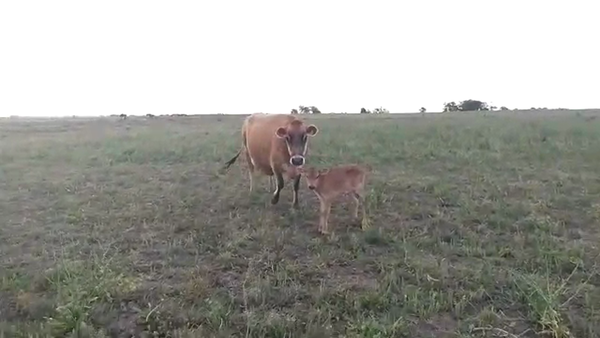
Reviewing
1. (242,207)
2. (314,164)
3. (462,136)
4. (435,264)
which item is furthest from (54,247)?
(462,136)

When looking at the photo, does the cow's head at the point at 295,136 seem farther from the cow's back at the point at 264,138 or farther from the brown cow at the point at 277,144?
the cow's back at the point at 264,138

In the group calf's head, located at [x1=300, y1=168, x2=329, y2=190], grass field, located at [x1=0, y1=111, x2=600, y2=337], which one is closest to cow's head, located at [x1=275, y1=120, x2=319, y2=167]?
calf's head, located at [x1=300, y1=168, x2=329, y2=190]

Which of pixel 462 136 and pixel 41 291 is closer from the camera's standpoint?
pixel 41 291

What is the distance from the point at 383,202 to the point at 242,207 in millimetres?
2066

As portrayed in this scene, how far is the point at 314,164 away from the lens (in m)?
11.8

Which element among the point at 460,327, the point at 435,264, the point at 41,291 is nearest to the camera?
the point at 460,327

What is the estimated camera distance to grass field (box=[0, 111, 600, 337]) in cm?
440

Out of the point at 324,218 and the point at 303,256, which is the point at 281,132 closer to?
the point at 324,218

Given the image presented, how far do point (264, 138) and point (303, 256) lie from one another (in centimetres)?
358

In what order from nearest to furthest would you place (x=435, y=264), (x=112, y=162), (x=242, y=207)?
(x=435, y=264) < (x=242, y=207) < (x=112, y=162)

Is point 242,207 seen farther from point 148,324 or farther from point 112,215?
point 148,324

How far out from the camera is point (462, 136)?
51.4ft

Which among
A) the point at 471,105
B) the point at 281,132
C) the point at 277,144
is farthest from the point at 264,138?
the point at 471,105

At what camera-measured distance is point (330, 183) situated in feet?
22.9
